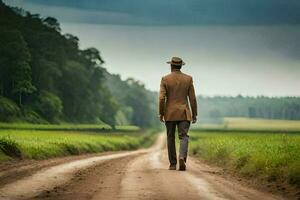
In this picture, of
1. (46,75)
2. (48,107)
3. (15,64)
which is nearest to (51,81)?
(46,75)

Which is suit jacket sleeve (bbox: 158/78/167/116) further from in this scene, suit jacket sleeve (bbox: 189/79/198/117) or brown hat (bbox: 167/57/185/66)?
suit jacket sleeve (bbox: 189/79/198/117)

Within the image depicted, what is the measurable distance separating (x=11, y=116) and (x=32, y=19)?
4264cm

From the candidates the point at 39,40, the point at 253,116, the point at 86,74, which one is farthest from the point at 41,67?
the point at 253,116

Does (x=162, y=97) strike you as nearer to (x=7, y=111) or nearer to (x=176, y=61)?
(x=176, y=61)

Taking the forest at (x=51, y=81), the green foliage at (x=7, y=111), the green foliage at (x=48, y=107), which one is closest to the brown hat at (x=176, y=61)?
the forest at (x=51, y=81)

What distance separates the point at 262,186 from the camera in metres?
14.3

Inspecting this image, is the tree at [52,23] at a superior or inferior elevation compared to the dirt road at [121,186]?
superior

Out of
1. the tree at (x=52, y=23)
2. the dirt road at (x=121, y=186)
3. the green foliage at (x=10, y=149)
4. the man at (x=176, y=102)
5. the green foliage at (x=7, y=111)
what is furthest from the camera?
the tree at (x=52, y=23)

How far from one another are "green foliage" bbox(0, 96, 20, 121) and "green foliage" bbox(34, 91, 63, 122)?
1233 cm

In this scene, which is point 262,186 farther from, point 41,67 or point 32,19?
point 32,19

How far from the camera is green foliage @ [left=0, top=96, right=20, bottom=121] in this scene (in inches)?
2525

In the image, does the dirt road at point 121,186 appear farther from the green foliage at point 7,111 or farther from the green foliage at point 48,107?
the green foliage at point 48,107

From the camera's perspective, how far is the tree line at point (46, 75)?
7638 centimetres

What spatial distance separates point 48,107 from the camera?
84312 mm
